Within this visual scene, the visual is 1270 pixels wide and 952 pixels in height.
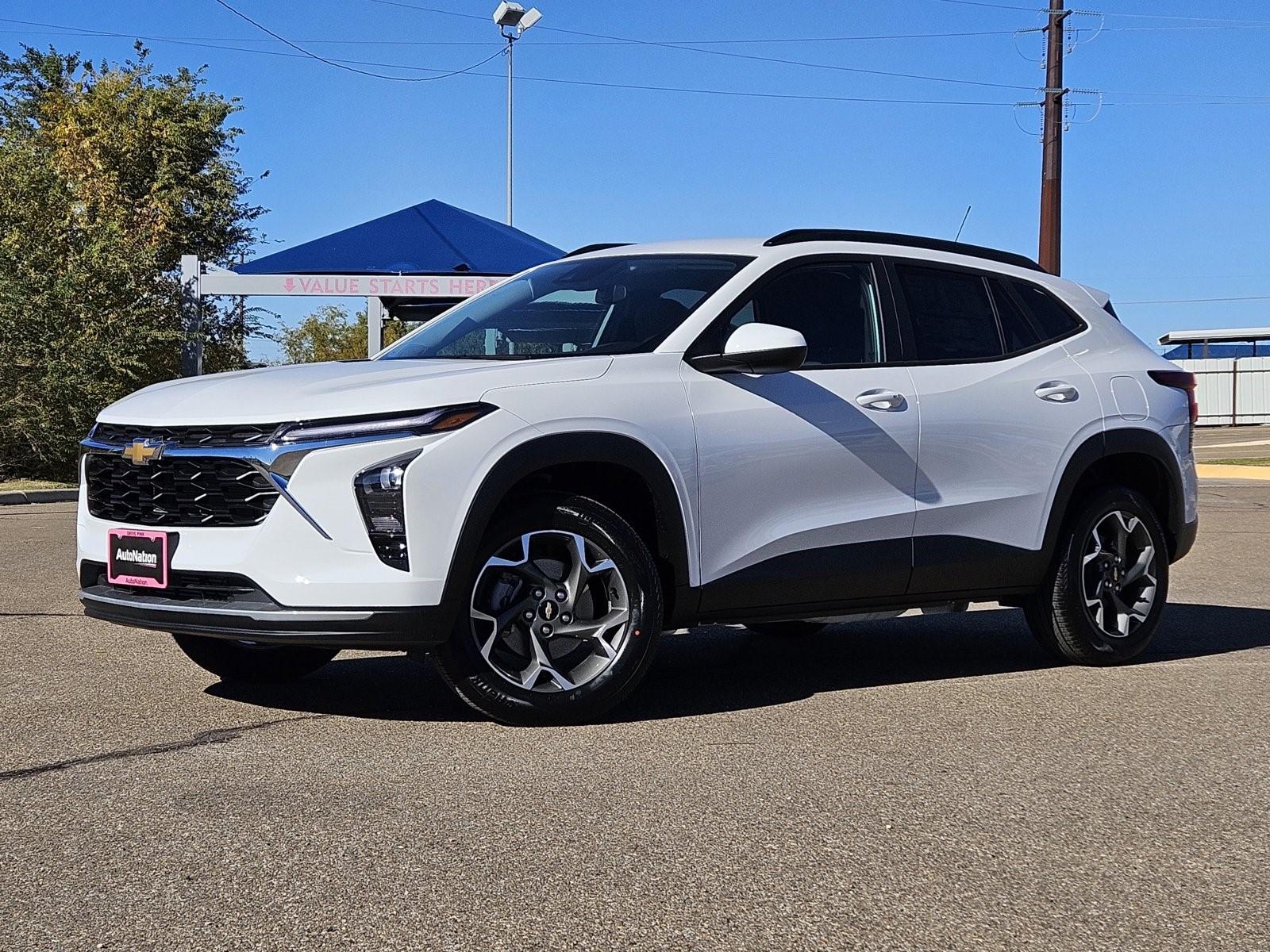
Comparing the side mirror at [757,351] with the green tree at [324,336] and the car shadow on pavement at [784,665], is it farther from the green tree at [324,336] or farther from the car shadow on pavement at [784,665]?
the green tree at [324,336]

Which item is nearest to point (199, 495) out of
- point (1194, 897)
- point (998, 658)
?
point (1194, 897)

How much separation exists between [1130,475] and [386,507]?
148 inches

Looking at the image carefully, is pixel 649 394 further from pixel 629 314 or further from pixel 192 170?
pixel 192 170

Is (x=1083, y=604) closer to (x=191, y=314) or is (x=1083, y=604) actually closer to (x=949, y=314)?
(x=949, y=314)

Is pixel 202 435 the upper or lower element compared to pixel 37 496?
upper

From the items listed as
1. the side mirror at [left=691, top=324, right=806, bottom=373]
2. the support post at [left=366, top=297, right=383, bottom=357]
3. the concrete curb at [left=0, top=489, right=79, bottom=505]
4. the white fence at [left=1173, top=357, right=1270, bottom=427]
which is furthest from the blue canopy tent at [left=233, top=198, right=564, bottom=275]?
the white fence at [left=1173, top=357, right=1270, bottom=427]

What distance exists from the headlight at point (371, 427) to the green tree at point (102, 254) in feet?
60.7

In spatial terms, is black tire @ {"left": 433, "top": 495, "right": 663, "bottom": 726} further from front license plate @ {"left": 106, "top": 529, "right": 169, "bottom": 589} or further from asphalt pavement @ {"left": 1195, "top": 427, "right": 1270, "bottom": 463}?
asphalt pavement @ {"left": 1195, "top": 427, "right": 1270, "bottom": 463}

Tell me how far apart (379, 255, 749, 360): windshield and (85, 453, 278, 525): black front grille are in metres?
1.11

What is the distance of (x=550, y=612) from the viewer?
5227 millimetres

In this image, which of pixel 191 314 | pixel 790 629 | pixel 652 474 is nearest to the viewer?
pixel 652 474

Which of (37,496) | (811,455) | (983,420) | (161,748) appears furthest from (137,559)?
(37,496)

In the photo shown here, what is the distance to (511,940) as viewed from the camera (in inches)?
124

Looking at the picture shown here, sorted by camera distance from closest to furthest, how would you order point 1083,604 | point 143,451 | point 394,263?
point 143,451 → point 1083,604 → point 394,263
